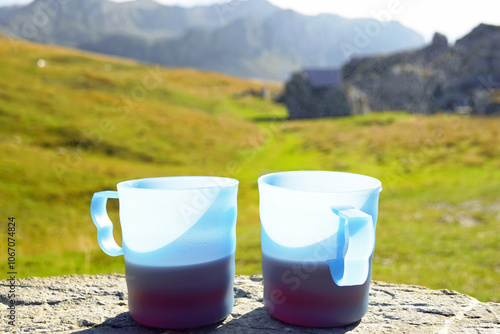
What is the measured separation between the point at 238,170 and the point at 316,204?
1632 centimetres

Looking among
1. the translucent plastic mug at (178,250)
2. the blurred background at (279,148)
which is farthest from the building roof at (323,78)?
the translucent plastic mug at (178,250)

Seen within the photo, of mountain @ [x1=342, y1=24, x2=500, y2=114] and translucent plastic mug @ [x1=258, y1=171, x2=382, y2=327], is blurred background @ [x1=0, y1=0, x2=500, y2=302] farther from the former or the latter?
translucent plastic mug @ [x1=258, y1=171, x2=382, y2=327]

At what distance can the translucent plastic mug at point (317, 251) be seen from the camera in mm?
1576

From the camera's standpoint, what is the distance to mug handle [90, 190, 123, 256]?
1.94 metres

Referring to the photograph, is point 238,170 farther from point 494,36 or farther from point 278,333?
point 494,36

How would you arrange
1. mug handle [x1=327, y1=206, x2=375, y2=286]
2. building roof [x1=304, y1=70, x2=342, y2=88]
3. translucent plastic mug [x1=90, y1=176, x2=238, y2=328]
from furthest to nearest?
building roof [x1=304, y1=70, x2=342, y2=88] → translucent plastic mug [x1=90, y1=176, x2=238, y2=328] → mug handle [x1=327, y1=206, x2=375, y2=286]

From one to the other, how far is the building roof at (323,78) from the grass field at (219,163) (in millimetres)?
7936

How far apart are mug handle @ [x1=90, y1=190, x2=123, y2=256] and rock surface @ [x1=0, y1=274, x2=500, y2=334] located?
0.34 meters

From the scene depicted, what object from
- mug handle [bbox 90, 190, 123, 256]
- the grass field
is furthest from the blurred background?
mug handle [bbox 90, 190, 123, 256]

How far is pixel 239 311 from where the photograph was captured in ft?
6.82

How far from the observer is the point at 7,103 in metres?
19.0

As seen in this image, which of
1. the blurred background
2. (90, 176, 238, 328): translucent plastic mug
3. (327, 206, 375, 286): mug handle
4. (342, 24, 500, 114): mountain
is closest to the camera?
(327, 206, 375, 286): mug handle

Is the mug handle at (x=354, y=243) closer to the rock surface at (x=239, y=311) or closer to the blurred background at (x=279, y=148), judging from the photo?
the rock surface at (x=239, y=311)

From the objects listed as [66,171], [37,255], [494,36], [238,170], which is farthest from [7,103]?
[494,36]
